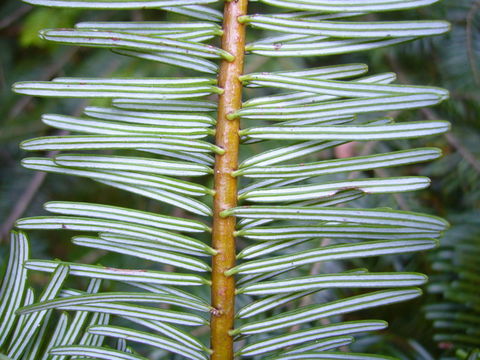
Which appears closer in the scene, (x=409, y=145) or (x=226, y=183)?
(x=226, y=183)

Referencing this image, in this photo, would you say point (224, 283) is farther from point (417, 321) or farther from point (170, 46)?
point (417, 321)

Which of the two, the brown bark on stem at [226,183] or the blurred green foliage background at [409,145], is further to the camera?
the blurred green foliage background at [409,145]

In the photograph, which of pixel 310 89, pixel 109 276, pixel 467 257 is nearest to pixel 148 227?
pixel 109 276

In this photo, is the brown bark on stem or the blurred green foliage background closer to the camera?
the brown bark on stem
